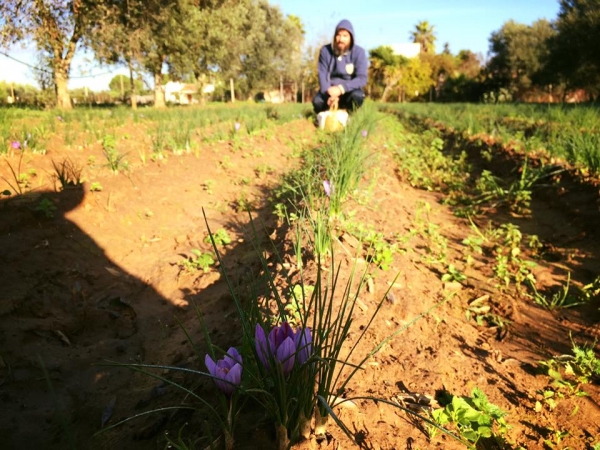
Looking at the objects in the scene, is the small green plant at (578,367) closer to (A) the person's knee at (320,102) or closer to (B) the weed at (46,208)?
(B) the weed at (46,208)

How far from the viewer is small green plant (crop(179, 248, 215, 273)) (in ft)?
8.25

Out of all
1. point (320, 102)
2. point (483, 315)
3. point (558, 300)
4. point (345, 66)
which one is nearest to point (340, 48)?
point (345, 66)

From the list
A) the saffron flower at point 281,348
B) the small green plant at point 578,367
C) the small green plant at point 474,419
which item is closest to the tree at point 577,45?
the small green plant at point 578,367

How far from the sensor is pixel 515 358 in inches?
64.4

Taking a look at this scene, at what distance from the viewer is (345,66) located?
22.9 feet

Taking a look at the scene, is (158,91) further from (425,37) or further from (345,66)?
(425,37)

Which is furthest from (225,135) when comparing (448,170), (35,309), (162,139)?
(35,309)

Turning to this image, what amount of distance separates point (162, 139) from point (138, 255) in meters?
2.09

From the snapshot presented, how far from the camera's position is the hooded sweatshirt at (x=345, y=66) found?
6934 millimetres

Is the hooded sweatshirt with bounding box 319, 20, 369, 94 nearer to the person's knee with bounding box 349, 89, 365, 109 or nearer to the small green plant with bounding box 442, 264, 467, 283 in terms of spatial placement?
the person's knee with bounding box 349, 89, 365, 109

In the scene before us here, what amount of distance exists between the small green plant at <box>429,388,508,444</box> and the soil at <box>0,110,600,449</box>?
1.9 inches

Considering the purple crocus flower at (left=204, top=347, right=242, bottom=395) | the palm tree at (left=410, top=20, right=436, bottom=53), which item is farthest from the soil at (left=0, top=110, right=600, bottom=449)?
the palm tree at (left=410, top=20, right=436, bottom=53)

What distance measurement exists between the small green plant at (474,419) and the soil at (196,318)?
0.16ft

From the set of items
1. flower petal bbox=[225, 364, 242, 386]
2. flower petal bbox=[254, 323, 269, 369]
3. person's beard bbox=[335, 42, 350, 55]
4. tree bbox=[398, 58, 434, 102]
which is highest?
tree bbox=[398, 58, 434, 102]
